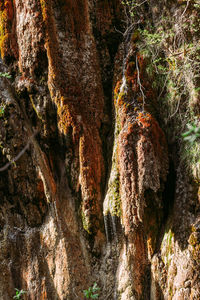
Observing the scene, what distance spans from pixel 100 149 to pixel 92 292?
7.49ft

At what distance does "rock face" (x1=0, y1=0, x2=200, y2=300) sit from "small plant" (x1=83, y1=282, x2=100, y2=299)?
104mm

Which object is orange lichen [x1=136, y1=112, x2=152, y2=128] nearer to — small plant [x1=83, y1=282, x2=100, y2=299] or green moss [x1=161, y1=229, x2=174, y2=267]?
green moss [x1=161, y1=229, x2=174, y2=267]

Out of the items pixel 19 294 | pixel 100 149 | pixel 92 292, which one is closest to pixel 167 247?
pixel 92 292

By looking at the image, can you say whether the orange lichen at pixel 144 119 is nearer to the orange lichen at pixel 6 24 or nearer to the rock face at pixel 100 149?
the rock face at pixel 100 149

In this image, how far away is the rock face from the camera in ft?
14.0

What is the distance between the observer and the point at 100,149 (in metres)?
4.93

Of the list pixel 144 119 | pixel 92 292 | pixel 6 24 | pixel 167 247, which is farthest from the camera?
pixel 6 24

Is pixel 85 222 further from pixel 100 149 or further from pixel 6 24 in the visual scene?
pixel 6 24

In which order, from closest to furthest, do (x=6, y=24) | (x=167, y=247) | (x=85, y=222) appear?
(x=167, y=247) < (x=85, y=222) < (x=6, y=24)

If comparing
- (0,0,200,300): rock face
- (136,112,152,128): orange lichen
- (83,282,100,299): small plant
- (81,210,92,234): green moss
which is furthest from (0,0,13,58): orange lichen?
(83,282,100,299): small plant

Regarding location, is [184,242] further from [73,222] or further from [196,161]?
[73,222]

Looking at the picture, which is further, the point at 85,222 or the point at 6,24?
the point at 6,24

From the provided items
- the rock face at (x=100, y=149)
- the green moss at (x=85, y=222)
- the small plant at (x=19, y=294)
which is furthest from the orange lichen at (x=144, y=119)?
the small plant at (x=19, y=294)

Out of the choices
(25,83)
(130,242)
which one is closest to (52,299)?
(130,242)
